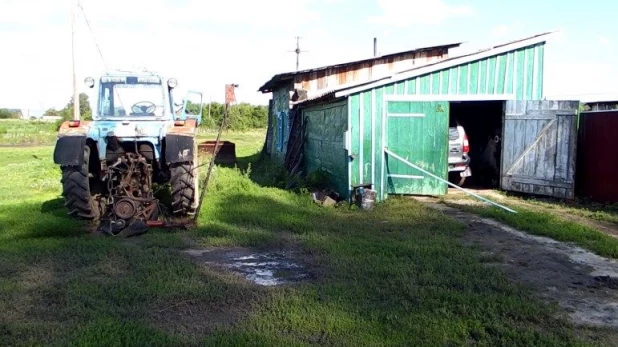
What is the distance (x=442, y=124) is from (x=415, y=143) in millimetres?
718

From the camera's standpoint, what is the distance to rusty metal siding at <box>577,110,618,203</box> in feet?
38.2

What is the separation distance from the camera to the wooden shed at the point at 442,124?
12.2 meters

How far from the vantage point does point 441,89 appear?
1262 cm

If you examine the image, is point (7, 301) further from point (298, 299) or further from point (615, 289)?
point (615, 289)

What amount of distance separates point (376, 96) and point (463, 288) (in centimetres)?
685

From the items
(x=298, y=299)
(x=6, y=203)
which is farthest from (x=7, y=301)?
(x=6, y=203)

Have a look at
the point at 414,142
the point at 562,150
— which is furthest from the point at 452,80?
the point at 562,150

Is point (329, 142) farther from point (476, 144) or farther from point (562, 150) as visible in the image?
point (562, 150)

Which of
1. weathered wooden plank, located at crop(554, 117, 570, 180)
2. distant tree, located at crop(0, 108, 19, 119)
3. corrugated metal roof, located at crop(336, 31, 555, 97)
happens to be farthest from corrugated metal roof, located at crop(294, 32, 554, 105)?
distant tree, located at crop(0, 108, 19, 119)

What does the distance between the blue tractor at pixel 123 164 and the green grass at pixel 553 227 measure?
5.45m

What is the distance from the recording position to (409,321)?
512cm

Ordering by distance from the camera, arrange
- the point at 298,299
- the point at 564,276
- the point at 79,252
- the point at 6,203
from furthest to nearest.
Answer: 1. the point at 6,203
2. the point at 79,252
3. the point at 564,276
4. the point at 298,299

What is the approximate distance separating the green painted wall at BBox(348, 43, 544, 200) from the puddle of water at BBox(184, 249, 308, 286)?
4750mm

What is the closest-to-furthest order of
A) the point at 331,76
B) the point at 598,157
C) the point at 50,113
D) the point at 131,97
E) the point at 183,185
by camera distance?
1. the point at 183,185
2. the point at 131,97
3. the point at 598,157
4. the point at 331,76
5. the point at 50,113
